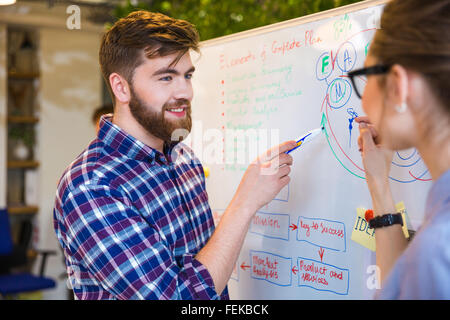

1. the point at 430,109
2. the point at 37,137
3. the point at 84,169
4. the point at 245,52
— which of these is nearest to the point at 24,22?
the point at 37,137

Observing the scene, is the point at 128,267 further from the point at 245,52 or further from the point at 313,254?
the point at 245,52

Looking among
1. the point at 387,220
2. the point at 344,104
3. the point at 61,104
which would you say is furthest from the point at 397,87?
the point at 61,104

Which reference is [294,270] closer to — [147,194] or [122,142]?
[147,194]

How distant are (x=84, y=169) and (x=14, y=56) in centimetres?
368

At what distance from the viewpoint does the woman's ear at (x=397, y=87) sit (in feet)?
2.48

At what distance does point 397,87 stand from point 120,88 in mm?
795

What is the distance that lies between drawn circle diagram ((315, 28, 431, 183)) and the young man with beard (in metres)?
0.17

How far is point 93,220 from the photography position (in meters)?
1.12

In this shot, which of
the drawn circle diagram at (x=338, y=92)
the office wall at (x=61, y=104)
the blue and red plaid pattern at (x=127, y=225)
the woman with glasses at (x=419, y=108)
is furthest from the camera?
the office wall at (x=61, y=104)

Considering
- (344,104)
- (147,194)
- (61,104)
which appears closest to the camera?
(147,194)

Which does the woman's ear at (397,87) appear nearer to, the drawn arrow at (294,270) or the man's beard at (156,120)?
the man's beard at (156,120)

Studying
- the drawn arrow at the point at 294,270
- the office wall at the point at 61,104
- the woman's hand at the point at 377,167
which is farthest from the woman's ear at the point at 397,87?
the office wall at the point at 61,104

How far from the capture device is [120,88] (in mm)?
1330

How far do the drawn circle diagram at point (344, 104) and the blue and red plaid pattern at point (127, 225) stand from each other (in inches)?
18.2
